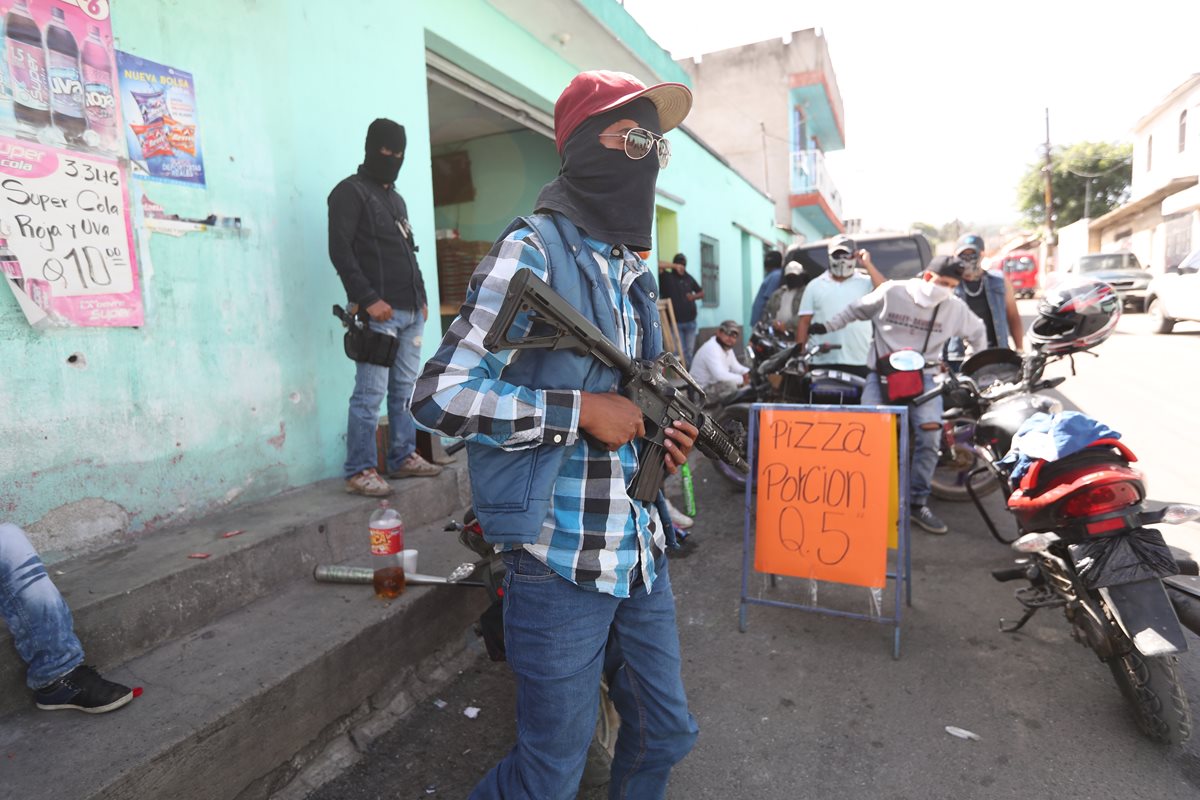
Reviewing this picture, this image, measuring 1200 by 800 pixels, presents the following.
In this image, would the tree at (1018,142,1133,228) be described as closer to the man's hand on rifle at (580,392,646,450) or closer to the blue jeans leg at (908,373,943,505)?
the blue jeans leg at (908,373,943,505)

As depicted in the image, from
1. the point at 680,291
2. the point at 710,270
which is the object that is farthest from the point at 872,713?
the point at 710,270

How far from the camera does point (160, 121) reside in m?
2.87

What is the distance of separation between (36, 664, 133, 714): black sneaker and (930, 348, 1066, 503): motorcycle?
11.5ft

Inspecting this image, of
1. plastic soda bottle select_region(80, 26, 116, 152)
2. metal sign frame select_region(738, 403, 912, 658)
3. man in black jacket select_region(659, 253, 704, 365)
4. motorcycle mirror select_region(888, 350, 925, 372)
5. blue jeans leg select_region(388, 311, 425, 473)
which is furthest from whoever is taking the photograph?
man in black jacket select_region(659, 253, 704, 365)

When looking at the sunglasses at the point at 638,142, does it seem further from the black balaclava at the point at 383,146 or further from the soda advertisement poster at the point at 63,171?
the black balaclava at the point at 383,146

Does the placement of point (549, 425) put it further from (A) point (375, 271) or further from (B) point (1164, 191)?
(B) point (1164, 191)

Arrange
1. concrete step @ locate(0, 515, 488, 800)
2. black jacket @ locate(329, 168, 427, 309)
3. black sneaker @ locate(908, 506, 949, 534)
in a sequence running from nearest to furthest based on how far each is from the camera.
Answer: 1. concrete step @ locate(0, 515, 488, 800)
2. black jacket @ locate(329, 168, 427, 309)
3. black sneaker @ locate(908, 506, 949, 534)

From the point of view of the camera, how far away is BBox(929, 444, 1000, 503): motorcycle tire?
4750 millimetres

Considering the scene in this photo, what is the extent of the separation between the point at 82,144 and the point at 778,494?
10.5 ft

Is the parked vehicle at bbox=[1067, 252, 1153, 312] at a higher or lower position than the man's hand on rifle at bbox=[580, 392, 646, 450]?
higher

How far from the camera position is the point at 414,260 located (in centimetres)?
374

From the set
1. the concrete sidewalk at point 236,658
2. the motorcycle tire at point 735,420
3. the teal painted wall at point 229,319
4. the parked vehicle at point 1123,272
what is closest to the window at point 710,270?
the motorcycle tire at point 735,420

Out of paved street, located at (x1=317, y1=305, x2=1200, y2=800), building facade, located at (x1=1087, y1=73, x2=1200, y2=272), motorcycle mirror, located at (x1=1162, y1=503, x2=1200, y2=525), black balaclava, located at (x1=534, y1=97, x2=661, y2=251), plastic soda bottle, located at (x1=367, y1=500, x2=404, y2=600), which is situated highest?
building facade, located at (x1=1087, y1=73, x2=1200, y2=272)

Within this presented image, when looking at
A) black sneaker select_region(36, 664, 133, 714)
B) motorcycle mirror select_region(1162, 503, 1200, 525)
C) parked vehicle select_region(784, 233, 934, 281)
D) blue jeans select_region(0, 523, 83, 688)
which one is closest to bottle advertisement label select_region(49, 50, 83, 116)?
blue jeans select_region(0, 523, 83, 688)
